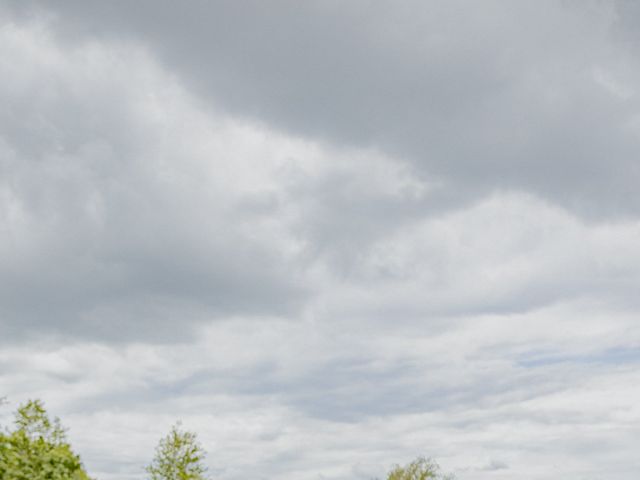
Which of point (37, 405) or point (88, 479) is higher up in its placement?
point (37, 405)

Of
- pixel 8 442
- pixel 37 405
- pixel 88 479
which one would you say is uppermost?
pixel 37 405

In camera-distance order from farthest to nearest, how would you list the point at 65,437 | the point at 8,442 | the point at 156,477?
the point at 156,477, the point at 65,437, the point at 8,442

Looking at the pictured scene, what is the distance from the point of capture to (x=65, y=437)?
41812 mm

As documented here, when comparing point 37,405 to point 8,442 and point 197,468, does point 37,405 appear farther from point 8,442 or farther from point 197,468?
point 197,468

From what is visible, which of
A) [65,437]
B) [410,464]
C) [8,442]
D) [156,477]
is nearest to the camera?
[8,442]

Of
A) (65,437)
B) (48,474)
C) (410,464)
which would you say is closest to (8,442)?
(48,474)

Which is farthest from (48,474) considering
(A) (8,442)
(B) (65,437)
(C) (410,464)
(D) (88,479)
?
(C) (410,464)

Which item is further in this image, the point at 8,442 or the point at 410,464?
the point at 410,464

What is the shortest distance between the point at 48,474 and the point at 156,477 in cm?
3256

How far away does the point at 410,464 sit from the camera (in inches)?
3752

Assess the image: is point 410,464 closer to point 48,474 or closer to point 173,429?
point 173,429

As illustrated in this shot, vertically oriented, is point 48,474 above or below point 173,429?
below

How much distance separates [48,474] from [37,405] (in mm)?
14778

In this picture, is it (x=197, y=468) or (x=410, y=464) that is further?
(x=410, y=464)
